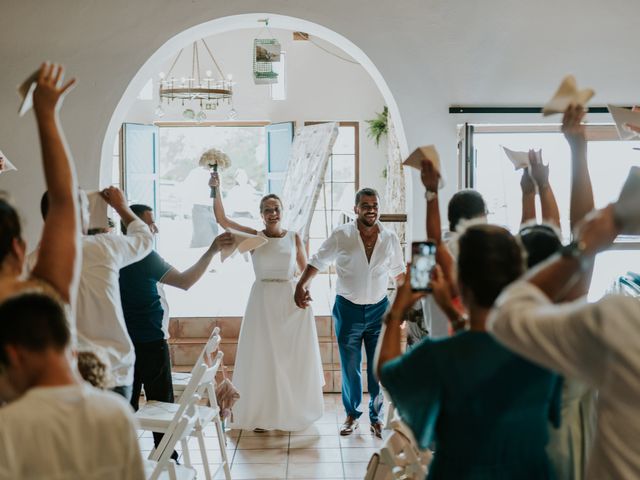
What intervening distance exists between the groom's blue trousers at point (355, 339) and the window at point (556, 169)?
3.61ft

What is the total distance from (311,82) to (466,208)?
990cm

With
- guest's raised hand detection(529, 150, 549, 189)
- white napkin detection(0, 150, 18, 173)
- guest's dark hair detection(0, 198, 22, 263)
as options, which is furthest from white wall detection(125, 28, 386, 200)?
guest's dark hair detection(0, 198, 22, 263)

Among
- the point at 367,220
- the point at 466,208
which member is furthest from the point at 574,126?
the point at 367,220

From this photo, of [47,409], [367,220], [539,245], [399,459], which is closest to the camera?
[47,409]

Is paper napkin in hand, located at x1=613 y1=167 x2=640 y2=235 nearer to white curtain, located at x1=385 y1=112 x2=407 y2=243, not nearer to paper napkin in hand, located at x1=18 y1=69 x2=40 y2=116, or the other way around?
paper napkin in hand, located at x1=18 y1=69 x2=40 y2=116

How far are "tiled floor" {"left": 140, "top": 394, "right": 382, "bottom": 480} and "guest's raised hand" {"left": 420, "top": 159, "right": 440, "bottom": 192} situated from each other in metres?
2.58

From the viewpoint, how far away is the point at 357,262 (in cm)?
570

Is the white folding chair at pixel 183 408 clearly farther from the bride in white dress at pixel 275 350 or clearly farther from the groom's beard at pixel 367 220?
the groom's beard at pixel 367 220

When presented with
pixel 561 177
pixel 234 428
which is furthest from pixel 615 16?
pixel 234 428

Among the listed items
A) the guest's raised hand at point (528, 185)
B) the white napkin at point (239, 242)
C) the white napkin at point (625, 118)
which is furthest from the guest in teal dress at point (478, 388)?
the white napkin at point (625, 118)

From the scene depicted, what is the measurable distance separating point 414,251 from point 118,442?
932mm

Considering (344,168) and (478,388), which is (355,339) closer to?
(478,388)

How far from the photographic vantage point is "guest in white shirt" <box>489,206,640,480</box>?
4.92 feet

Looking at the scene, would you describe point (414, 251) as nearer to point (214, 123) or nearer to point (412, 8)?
point (412, 8)
